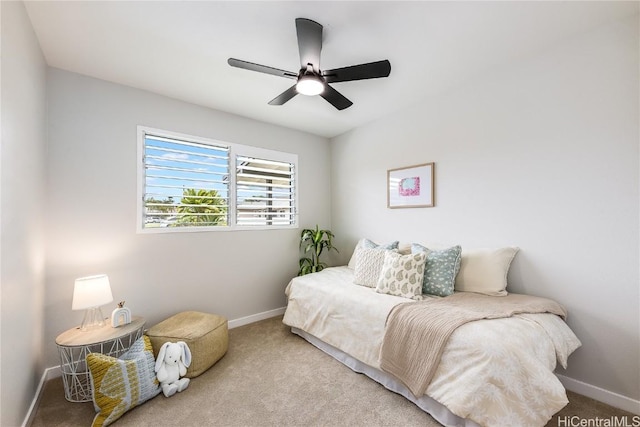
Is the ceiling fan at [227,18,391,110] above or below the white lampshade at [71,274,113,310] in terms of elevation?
above

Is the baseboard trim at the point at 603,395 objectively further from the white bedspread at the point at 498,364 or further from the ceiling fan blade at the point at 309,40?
the ceiling fan blade at the point at 309,40

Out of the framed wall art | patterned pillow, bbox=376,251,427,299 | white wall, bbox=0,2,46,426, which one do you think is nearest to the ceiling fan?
white wall, bbox=0,2,46,426

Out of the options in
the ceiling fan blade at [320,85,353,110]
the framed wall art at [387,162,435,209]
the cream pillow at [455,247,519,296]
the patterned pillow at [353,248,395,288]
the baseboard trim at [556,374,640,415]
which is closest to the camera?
the baseboard trim at [556,374,640,415]

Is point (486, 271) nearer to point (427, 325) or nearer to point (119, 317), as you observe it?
point (427, 325)

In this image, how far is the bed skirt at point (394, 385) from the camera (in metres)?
1.65

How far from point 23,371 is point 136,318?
0.71 meters

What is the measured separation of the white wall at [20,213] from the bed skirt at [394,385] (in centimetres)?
212

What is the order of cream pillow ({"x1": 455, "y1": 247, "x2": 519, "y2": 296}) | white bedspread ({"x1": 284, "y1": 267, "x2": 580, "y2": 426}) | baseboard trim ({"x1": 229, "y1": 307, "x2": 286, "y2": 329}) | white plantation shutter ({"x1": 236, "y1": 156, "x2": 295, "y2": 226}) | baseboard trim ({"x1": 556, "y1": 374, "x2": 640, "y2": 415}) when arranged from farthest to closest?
1. white plantation shutter ({"x1": 236, "y1": 156, "x2": 295, "y2": 226})
2. baseboard trim ({"x1": 229, "y1": 307, "x2": 286, "y2": 329})
3. cream pillow ({"x1": 455, "y1": 247, "x2": 519, "y2": 296})
4. baseboard trim ({"x1": 556, "y1": 374, "x2": 640, "y2": 415})
5. white bedspread ({"x1": 284, "y1": 267, "x2": 580, "y2": 426})

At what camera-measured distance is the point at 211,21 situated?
1.83 m

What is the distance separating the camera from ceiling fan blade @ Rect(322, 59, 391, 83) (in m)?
1.85

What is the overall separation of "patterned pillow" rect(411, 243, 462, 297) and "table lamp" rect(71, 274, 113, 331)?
264 cm

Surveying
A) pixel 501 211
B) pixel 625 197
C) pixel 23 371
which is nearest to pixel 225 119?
pixel 23 371

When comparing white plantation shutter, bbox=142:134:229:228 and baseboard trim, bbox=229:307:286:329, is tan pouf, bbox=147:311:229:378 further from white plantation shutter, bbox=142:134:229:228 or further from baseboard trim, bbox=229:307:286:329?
white plantation shutter, bbox=142:134:229:228

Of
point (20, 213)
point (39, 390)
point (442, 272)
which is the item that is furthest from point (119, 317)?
point (442, 272)
